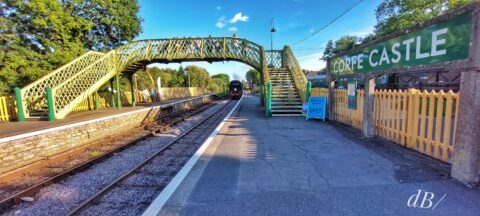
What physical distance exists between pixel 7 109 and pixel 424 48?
16.2 m

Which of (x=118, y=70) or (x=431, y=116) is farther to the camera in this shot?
(x=118, y=70)

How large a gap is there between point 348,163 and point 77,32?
777 inches

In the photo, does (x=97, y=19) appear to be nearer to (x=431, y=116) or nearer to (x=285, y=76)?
(x=285, y=76)

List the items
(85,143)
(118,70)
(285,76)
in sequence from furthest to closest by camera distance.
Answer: (118,70), (285,76), (85,143)

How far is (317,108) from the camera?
9.57 m

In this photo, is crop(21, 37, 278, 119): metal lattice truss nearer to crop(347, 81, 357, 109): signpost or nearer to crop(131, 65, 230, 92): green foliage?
crop(347, 81, 357, 109): signpost

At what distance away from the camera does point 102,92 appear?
60.1 feet

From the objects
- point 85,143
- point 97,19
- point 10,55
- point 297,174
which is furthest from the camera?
point 97,19

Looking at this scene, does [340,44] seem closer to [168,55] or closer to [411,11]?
[411,11]

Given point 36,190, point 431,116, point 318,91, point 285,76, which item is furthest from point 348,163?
point 285,76

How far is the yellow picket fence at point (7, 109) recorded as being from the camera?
10.4 metres

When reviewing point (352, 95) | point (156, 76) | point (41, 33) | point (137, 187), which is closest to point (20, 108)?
point (41, 33)

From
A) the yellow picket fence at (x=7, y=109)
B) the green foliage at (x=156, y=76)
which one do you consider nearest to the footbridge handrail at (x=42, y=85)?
the yellow picket fence at (x=7, y=109)

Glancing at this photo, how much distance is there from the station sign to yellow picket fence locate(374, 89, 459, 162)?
767mm
